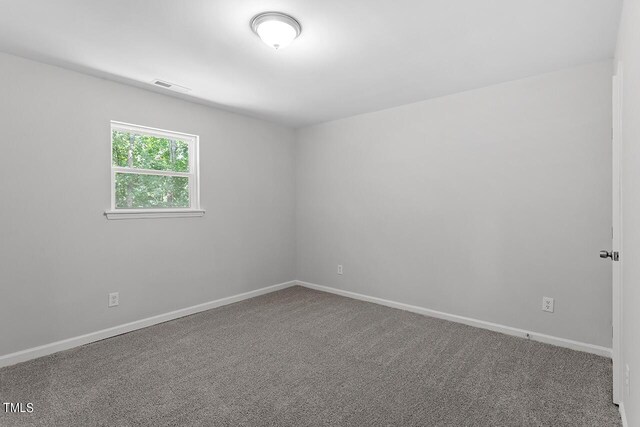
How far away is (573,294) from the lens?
283 centimetres

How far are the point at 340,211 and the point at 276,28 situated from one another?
2701 millimetres

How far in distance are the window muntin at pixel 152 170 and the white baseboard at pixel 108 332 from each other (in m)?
1.11

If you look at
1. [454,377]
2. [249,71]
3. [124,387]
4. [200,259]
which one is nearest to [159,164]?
[200,259]

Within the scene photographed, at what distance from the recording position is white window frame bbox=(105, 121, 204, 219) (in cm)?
318

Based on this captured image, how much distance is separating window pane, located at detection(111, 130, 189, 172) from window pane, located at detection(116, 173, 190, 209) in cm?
11

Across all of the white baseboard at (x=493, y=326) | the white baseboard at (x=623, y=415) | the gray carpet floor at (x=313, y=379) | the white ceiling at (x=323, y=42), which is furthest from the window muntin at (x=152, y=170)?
the white baseboard at (x=623, y=415)

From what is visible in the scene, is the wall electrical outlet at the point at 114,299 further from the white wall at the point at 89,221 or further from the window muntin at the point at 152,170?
the window muntin at the point at 152,170

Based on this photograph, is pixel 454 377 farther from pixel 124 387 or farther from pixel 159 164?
pixel 159 164

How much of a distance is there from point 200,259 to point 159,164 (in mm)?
1136

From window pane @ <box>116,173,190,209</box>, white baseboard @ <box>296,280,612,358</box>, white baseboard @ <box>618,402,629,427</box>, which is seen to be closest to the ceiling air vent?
window pane @ <box>116,173,190,209</box>

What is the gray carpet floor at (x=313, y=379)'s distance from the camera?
1943 mm

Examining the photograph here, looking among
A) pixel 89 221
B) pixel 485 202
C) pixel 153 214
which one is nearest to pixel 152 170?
pixel 153 214

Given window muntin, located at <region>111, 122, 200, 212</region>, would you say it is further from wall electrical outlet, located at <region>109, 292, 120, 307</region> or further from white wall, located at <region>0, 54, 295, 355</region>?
wall electrical outlet, located at <region>109, 292, 120, 307</region>

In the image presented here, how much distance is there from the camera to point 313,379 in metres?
2.36
